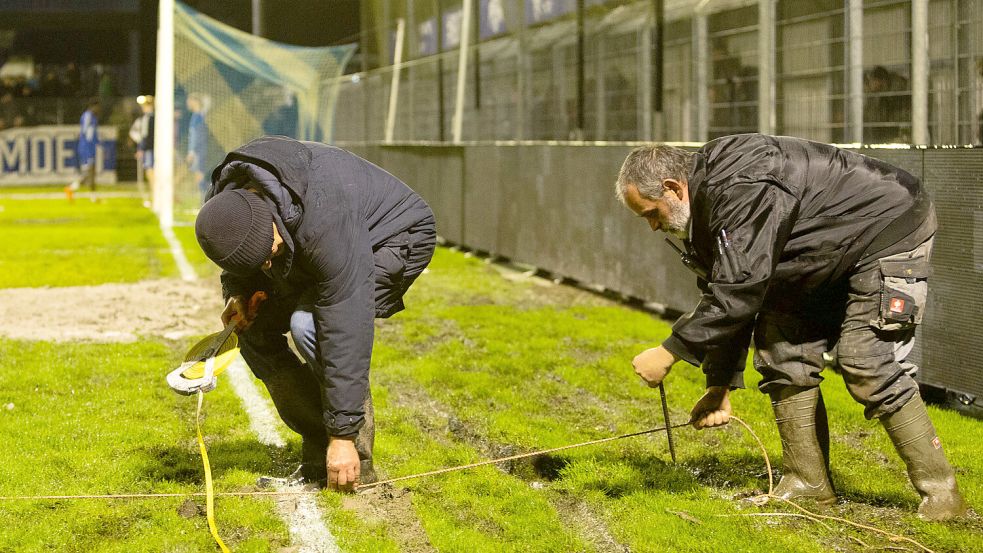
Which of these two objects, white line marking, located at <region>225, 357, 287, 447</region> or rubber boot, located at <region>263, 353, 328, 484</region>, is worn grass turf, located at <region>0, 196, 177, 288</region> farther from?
rubber boot, located at <region>263, 353, 328, 484</region>

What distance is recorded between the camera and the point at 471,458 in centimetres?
587

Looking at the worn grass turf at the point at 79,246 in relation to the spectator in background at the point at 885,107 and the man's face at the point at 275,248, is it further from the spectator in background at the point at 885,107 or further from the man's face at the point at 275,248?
the man's face at the point at 275,248

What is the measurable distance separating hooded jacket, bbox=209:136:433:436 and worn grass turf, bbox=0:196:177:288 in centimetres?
905

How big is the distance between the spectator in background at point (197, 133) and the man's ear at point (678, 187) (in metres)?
18.2

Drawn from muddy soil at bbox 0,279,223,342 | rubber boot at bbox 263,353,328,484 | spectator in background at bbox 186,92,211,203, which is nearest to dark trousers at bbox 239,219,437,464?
rubber boot at bbox 263,353,328,484

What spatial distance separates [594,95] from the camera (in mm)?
12023

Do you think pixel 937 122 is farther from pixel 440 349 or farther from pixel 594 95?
pixel 594 95

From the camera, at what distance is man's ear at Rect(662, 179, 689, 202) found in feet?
14.1

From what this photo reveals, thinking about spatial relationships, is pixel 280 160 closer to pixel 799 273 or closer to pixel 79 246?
pixel 799 273

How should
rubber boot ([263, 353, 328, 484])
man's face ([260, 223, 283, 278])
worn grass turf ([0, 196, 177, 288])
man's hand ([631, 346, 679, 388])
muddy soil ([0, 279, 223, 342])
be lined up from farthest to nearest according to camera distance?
worn grass turf ([0, 196, 177, 288]) < muddy soil ([0, 279, 223, 342]) < rubber boot ([263, 353, 328, 484]) < man's hand ([631, 346, 679, 388]) < man's face ([260, 223, 283, 278])

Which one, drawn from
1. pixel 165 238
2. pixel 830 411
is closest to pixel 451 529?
pixel 830 411

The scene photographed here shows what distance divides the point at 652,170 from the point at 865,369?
117cm

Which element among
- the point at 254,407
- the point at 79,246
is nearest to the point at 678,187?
the point at 254,407

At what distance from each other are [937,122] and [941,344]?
1.42m
